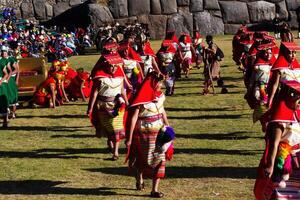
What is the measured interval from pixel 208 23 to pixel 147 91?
34993 mm

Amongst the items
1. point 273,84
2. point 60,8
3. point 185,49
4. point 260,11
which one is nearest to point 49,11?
point 60,8

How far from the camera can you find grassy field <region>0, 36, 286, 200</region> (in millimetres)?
9969

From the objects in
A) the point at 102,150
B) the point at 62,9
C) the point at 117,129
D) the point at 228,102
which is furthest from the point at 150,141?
the point at 62,9

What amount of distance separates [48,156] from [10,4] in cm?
3896

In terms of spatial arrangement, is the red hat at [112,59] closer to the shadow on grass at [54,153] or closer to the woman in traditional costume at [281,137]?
the shadow on grass at [54,153]

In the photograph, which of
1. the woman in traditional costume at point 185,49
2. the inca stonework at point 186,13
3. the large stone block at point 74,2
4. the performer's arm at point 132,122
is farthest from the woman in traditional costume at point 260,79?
the large stone block at point 74,2

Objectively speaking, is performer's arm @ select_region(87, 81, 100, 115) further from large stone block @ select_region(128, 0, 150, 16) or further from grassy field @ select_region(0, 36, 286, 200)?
large stone block @ select_region(128, 0, 150, 16)

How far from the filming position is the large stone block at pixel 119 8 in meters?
42.9

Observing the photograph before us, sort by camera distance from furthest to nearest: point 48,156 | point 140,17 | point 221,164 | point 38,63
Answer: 1. point 140,17
2. point 38,63
3. point 48,156
4. point 221,164

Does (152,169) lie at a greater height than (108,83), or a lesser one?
lesser

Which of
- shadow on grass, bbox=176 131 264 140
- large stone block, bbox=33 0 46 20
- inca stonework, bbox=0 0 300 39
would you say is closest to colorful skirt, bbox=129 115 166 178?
shadow on grass, bbox=176 131 264 140

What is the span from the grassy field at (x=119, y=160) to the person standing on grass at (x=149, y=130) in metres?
0.52

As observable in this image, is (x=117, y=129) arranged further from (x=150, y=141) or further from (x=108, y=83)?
(x=150, y=141)

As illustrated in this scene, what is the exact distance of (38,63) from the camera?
2109 cm
